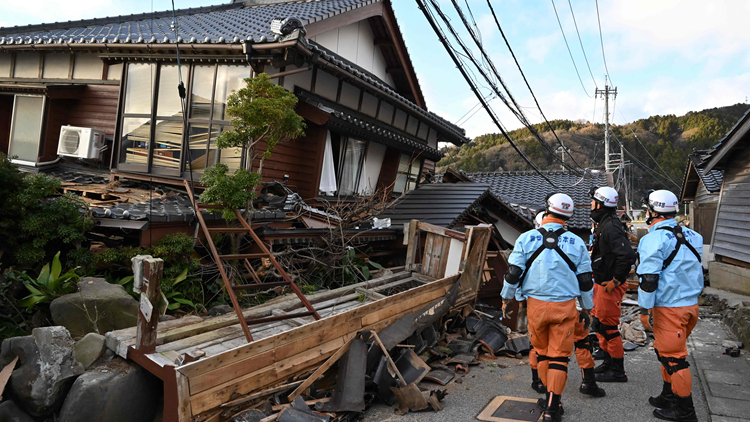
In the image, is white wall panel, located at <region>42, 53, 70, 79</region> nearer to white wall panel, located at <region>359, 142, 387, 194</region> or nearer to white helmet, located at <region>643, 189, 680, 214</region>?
white wall panel, located at <region>359, 142, 387, 194</region>

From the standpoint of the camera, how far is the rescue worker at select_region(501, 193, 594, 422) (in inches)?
166

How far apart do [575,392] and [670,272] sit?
5.68ft

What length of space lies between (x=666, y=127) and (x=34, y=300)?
198 ft

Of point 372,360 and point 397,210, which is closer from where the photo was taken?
point 372,360

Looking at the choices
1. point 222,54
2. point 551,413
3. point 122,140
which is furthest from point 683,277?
point 122,140

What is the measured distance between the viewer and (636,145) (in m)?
49.0

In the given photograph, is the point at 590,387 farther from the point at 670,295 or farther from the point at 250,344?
the point at 250,344

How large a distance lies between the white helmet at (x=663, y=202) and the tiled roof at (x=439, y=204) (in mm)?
5224

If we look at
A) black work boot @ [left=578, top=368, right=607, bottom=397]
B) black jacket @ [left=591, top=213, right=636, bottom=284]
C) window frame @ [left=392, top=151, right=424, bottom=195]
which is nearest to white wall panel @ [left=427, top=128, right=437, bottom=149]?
window frame @ [left=392, top=151, right=424, bottom=195]

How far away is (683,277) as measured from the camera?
4391 millimetres

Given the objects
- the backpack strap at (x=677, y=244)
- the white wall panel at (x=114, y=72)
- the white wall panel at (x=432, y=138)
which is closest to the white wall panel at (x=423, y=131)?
the white wall panel at (x=432, y=138)

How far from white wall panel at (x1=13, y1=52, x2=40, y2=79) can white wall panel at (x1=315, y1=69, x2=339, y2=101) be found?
7.02 metres

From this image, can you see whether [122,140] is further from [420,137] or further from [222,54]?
[420,137]

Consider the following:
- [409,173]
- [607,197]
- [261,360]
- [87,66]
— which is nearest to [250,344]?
[261,360]
